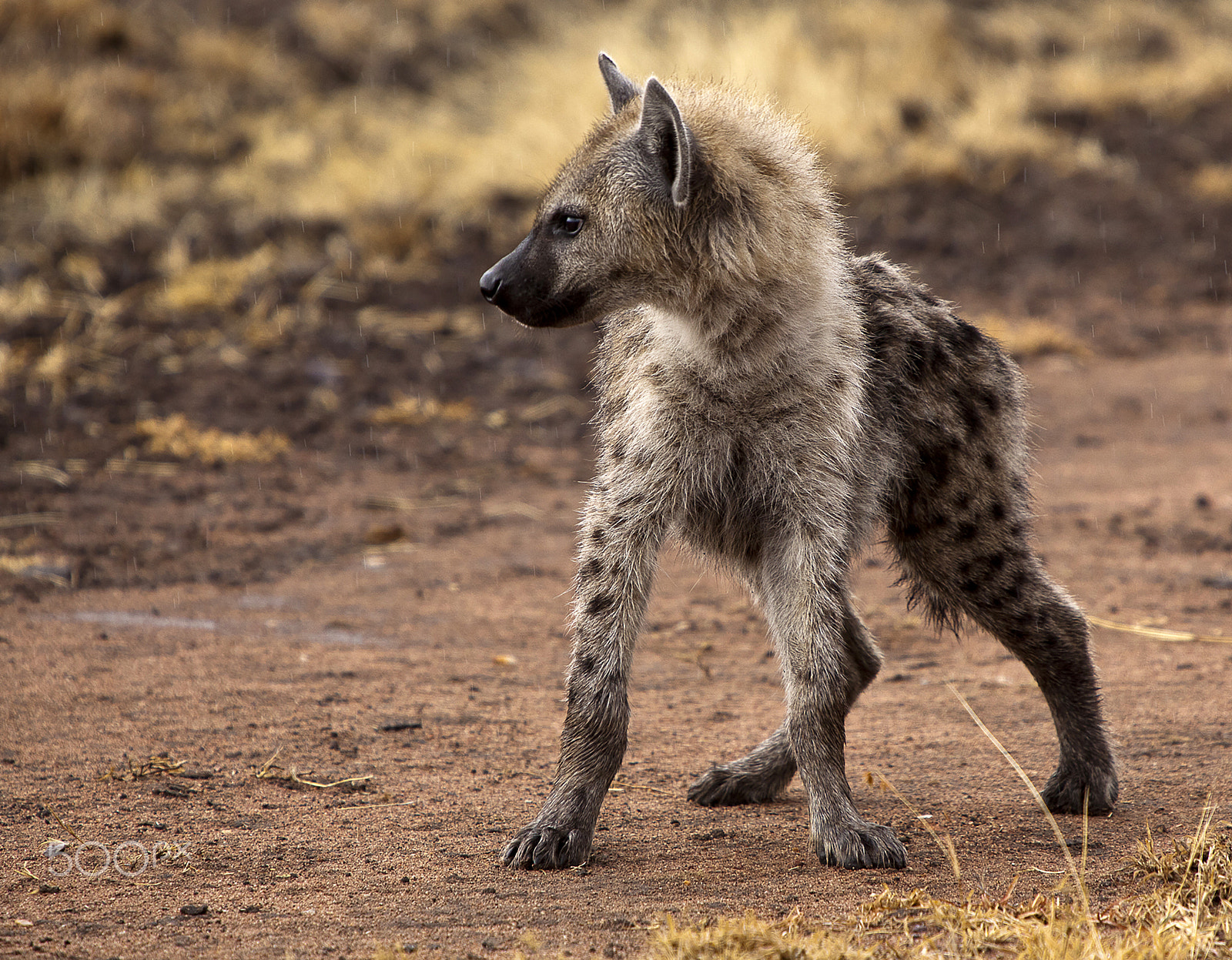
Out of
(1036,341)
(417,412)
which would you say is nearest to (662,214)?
(417,412)

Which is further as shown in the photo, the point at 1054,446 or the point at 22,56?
the point at 22,56

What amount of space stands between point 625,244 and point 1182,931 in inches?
83.1

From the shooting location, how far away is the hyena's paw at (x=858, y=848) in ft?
11.1

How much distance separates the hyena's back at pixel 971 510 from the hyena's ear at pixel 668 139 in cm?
72

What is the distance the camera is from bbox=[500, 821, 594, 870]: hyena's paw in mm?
3385

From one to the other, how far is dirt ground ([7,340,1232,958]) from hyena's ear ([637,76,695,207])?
1742 millimetres

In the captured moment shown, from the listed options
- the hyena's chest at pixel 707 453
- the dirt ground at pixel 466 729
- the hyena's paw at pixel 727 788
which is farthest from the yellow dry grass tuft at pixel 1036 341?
the hyena's chest at pixel 707 453

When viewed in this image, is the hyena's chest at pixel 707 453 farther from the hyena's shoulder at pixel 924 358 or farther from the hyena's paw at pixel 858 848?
the hyena's paw at pixel 858 848

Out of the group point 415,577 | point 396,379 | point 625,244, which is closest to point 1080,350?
point 396,379

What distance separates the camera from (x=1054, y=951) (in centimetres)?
259

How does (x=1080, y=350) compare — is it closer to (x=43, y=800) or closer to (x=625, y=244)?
(x=625, y=244)

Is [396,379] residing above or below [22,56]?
below

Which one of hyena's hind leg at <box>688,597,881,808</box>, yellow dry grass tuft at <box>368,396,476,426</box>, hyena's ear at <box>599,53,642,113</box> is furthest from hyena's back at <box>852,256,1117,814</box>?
yellow dry grass tuft at <box>368,396,476,426</box>

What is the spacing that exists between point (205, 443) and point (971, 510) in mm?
5152
